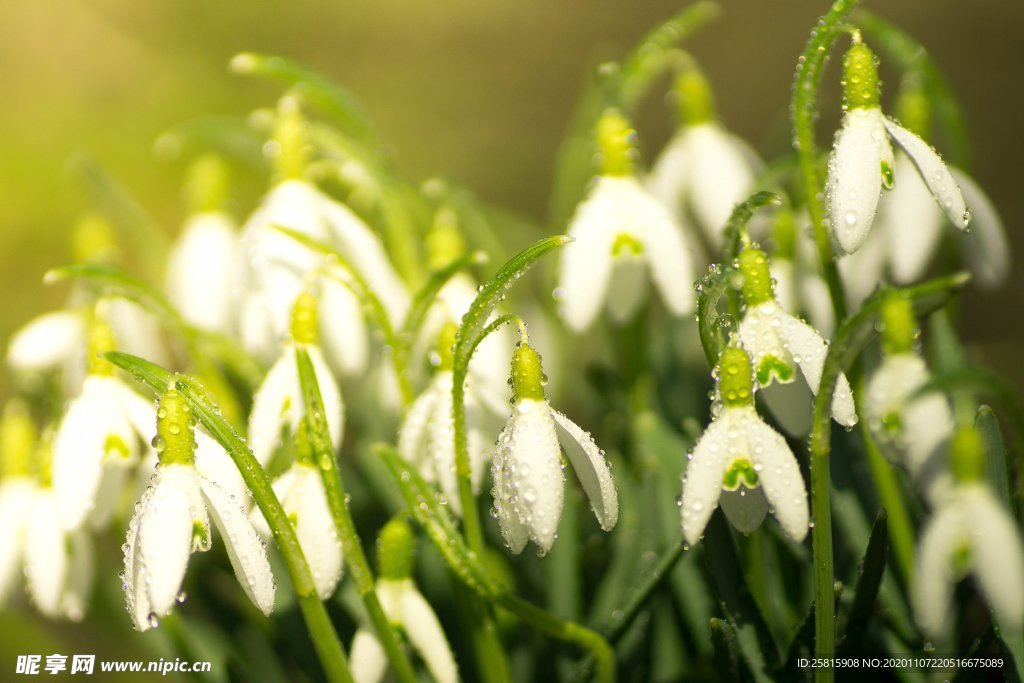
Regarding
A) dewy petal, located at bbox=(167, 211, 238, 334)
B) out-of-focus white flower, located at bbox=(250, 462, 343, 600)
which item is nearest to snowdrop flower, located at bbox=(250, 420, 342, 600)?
out-of-focus white flower, located at bbox=(250, 462, 343, 600)

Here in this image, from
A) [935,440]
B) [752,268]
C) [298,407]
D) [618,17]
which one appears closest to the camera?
[935,440]

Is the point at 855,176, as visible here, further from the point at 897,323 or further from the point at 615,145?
the point at 615,145

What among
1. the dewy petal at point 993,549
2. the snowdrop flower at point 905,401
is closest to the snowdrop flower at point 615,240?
the snowdrop flower at point 905,401

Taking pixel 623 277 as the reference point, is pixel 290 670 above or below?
below

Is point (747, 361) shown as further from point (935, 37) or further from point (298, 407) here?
point (935, 37)

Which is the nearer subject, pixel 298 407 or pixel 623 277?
pixel 298 407

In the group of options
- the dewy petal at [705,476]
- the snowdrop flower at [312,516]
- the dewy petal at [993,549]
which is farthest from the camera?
the snowdrop flower at [312,516]

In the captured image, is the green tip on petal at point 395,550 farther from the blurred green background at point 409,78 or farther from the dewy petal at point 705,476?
the blurred green background at point 409,78

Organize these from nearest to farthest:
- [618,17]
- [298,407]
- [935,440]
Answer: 1. [935,440]
2. [298,407]
3. [618,17]

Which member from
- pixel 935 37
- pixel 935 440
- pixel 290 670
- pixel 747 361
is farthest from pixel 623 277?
pixel 935 37
